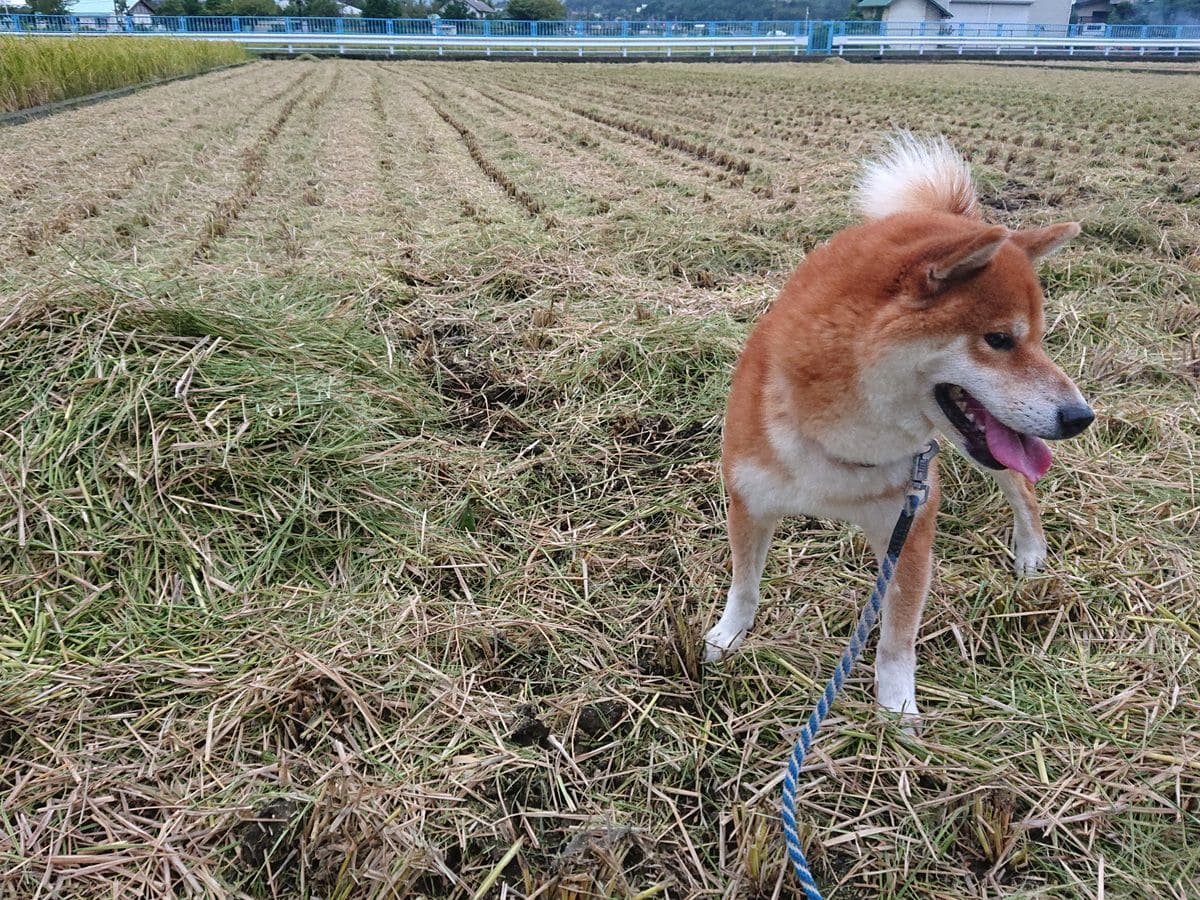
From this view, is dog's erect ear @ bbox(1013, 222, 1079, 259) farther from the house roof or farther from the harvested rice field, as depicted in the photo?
the house roof

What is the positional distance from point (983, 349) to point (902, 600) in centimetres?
79

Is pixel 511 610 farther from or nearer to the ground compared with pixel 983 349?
nearer to the ground

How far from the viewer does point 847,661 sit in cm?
199

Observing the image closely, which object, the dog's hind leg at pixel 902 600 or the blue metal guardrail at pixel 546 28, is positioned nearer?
the dog's hind leg at pixel 902 600

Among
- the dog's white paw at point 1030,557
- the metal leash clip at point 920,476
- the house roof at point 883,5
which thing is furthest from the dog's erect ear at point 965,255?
the house roof at point 883,5

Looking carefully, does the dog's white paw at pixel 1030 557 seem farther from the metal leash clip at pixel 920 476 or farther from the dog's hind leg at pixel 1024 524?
the metal leash clip at pixel 920 476

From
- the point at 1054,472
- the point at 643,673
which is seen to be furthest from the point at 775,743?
the point at 1054,472

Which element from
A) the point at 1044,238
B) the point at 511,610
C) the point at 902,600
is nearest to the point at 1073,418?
the point at 1044,238

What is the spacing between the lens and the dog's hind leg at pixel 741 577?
2428mm

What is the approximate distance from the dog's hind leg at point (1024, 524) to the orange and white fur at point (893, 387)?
70cm

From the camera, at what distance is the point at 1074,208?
22.9 ft

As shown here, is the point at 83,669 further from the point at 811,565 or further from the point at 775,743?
the point at 811,565

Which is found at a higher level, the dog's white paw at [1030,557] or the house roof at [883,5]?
the house roof at [883,5]

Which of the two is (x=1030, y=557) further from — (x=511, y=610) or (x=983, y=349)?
(x=511, y=610)
